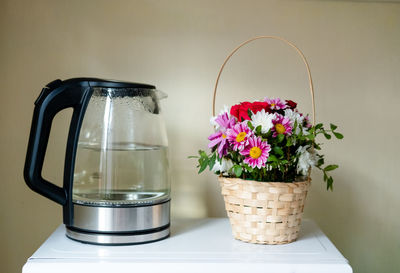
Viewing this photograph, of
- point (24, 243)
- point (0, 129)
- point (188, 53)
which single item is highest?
point (188, 53)

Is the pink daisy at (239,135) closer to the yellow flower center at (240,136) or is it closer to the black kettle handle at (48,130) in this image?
the yellow flower center at (240,136)

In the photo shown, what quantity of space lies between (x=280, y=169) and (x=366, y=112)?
54 cm

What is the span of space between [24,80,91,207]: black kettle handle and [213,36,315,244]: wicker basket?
0.36 metres

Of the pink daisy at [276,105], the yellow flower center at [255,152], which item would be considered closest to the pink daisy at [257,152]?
the yellow flower center at [255,152]

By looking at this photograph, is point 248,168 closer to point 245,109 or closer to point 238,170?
point 238,170

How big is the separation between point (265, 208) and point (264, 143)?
15cm

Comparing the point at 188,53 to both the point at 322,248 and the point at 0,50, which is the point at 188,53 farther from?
the point at 322,248

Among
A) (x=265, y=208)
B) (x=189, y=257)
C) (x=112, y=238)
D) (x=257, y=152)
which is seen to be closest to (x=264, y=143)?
(x=257, y=152)

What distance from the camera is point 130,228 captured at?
1.05 m

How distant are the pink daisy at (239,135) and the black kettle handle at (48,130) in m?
0.34

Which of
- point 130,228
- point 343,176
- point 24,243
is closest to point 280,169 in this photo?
point 130,228

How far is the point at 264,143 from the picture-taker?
3.30 feet

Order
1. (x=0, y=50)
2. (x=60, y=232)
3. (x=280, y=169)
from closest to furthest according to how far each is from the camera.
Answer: (x=280, y=169) < (x=60, y=232) < (x=0, y=50)

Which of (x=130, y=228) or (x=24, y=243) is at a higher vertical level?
(x=130, y=228)
